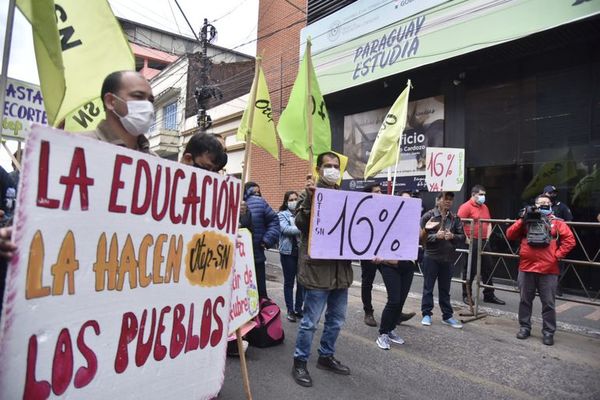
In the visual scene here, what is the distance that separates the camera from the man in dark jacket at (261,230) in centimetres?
507

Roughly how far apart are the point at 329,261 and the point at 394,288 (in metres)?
1.19

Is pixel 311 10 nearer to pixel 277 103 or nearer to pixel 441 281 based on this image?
pixel 277 103

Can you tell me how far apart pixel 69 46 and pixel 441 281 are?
4902 millimetres

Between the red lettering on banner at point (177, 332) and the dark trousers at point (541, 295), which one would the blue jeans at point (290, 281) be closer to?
the dark trousers at point (541, 295)

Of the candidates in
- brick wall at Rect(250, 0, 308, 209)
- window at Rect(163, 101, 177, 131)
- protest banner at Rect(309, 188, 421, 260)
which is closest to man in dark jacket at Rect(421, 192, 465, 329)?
protest banner at Rect(309, 188, 421, 260)

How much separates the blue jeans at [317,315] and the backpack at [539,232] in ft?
8.74

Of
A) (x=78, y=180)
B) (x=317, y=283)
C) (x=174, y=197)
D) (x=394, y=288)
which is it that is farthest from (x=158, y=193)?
(x=394, y=288)

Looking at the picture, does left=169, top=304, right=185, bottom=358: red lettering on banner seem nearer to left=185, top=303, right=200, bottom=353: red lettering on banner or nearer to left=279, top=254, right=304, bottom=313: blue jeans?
left=185, top=303, right=200, bottom=353: red lettering on banner

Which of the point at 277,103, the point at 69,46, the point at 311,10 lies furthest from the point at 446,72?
the point at 69,46

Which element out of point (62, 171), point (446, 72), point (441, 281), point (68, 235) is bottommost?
point (441, 281)

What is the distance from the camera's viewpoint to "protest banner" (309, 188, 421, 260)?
3.41 meters

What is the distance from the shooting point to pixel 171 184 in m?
1.87

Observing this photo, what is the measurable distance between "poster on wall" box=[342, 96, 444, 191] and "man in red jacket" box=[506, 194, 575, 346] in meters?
4.53

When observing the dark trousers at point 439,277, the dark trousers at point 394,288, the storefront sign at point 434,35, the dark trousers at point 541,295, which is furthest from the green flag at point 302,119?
the storefront sign at point 434,35
